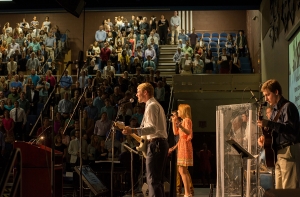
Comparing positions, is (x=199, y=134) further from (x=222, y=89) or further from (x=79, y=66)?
(x=79, y=66)

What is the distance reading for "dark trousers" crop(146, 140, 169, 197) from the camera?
623cm

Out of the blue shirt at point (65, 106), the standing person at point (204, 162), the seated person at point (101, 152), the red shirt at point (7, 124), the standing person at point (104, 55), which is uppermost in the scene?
the standing person at point (104, 55)

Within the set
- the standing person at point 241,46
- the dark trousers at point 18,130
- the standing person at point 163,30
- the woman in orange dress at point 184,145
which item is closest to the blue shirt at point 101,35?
the standing person at point 163,30

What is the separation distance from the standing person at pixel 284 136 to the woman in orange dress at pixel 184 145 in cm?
322

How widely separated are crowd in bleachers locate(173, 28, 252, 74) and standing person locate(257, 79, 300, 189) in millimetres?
11971

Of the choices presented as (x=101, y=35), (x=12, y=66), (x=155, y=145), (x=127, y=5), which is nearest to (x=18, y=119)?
(x=12, y=66)

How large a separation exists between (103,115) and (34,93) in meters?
3.64

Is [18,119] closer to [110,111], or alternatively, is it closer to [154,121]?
[110,111]

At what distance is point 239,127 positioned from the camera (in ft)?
20.8

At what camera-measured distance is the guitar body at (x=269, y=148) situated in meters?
5.66

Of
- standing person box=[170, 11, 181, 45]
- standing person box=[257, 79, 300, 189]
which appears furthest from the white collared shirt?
standing person box=[170, 11, 181, 45]

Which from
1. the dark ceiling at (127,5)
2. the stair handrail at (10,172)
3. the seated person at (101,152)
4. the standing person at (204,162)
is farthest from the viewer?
the standing person at (204,162)

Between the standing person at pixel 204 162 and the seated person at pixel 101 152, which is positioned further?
the standing person at pixel 204 162

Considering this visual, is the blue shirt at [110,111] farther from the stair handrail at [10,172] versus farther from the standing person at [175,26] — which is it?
the stair handrail at [10,172]
